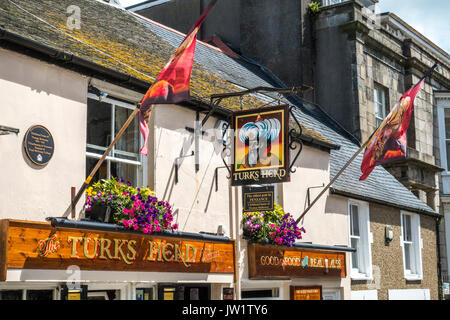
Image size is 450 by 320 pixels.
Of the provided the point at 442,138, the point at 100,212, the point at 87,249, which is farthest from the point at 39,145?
the point at 442,138

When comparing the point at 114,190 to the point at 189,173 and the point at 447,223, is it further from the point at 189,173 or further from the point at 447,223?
the point at 447,223

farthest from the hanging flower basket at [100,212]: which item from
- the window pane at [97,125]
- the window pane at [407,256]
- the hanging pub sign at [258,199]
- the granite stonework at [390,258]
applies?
the window pane at [407,256]

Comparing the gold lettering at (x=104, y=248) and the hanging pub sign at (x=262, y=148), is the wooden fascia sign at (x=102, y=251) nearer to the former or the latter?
the gold lettering at (x=104, y=248)

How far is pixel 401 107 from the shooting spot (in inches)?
489

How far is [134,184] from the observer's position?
1010cm

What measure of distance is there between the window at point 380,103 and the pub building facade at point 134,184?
4.87 meters

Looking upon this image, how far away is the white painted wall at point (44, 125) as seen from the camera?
7.91m

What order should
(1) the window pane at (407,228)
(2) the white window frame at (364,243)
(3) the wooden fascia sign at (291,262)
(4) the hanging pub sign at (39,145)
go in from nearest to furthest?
1. (4) the hanging pub sign at (39,145)
2. (3) the wooden fascia sign at (291,262)
3. (2) the white window frame at (364,243)
4. (1) the window pane at (407,228)

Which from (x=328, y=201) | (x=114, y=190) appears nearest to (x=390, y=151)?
(x=328, y=201)

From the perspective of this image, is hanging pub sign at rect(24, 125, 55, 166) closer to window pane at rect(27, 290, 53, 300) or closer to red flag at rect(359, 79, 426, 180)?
window pane at rect(27, 290, 53, 300)

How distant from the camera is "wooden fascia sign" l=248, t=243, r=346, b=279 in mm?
11492

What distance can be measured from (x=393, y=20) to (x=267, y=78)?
216 inches

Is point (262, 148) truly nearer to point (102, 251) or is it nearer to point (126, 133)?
point (126, 133)

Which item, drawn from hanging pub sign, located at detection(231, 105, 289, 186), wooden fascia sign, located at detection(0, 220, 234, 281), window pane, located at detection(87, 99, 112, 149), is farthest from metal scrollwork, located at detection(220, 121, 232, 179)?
window pane, located at detection(87, 99, 112, 149)
